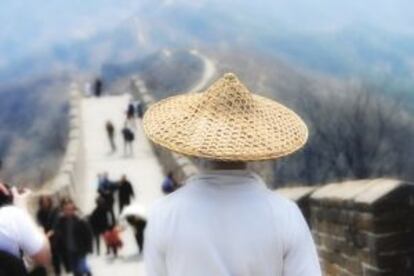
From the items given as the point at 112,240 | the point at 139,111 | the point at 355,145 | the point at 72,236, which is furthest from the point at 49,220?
the point at 355,145

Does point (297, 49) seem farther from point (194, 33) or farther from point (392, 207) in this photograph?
point (392, 207)

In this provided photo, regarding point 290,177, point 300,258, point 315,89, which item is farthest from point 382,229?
point 315,89

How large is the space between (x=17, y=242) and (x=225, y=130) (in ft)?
3.74

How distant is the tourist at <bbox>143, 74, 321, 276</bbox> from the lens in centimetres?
376

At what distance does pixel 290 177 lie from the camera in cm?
5444

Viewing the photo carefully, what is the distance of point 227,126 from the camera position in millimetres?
3832

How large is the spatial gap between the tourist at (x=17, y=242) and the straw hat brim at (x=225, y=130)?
826mm

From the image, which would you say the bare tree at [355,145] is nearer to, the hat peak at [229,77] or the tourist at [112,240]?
the tourist at [112,240]

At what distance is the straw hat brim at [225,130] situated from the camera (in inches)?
148

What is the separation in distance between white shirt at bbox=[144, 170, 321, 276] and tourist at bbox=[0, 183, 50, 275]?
84cm

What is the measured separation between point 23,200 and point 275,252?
1380mm

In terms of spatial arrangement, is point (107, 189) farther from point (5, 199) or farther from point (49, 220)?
point (5, 199)

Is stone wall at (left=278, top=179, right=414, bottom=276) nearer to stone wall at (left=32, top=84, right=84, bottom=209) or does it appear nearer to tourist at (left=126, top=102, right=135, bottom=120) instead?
stone wall at (left=32, top=84, right=84, bottom=209)

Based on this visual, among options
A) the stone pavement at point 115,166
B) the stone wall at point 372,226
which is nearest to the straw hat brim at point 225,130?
the stone wall at point 372,226
